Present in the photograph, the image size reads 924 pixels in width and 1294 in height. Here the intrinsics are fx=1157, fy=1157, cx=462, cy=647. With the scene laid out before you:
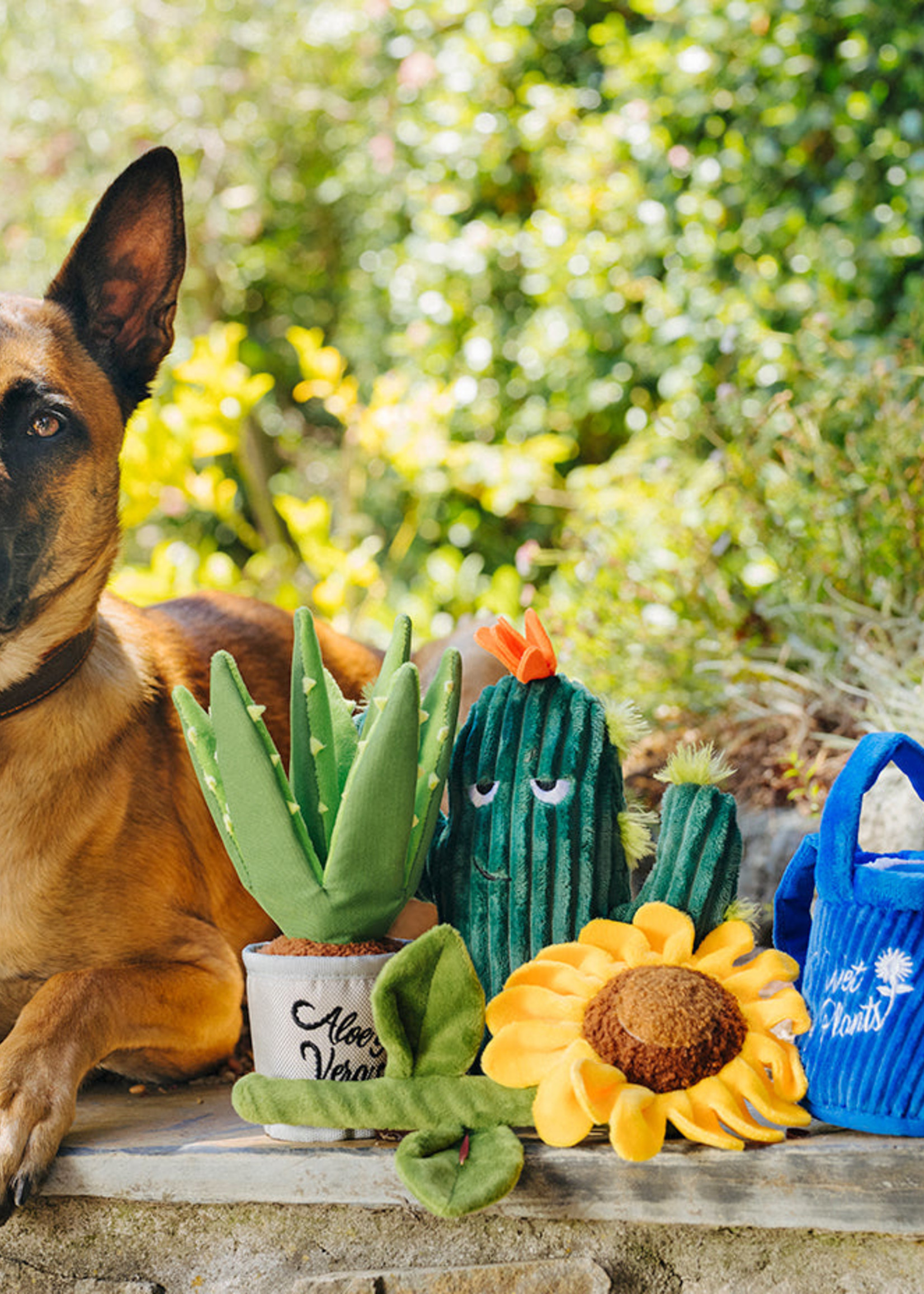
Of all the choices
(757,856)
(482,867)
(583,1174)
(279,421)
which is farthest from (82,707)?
(279,421)

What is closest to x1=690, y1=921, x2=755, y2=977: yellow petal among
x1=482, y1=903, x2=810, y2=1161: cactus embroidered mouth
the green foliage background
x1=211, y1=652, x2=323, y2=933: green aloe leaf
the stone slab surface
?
x1=482, y1=903, x2=810, y2=1161: cactus embroidered mouth

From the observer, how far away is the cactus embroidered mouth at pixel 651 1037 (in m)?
1.27

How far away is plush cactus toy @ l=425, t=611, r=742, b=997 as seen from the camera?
1.46 m

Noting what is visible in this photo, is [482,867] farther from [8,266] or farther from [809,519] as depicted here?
[8,266]

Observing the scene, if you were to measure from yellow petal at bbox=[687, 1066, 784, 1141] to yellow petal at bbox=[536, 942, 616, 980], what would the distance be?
0.59 feet

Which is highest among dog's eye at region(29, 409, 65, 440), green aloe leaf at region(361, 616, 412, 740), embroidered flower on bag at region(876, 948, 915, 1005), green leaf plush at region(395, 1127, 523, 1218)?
dog's eye at region(29, 409, 65, 440)

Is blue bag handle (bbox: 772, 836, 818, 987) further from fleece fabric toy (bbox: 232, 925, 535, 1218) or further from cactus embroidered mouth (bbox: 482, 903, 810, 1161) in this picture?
fleece fabric toy (bbox: 232, 925, 535, 1218)

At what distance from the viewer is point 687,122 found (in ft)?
13.2

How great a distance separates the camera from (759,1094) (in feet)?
4.24

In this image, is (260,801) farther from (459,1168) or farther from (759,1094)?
(759,1094)

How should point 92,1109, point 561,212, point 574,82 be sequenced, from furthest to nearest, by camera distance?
point 574,82, point 561,212, point 92,1109

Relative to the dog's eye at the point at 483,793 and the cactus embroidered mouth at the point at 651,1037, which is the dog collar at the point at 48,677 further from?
the cactus embroidered mouth at the point at 651,1037

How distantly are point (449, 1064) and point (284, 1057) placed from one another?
0.20 meters

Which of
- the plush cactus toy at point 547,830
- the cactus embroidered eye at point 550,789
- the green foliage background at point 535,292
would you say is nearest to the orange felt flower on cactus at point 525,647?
the plush cactus toy at point 547,830
